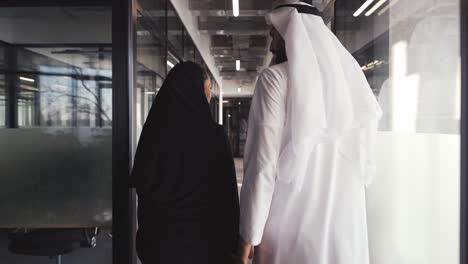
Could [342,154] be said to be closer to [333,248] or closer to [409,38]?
[333,248]

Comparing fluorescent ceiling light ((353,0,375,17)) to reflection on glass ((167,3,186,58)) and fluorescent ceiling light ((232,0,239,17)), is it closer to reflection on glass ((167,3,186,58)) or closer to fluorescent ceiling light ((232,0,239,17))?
reflection on glass ((167,3,186,58))

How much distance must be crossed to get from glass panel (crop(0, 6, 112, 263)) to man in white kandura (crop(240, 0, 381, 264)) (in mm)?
961

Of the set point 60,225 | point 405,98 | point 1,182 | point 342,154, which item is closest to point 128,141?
point 60,225

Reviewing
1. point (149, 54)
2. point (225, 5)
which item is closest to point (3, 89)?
point (149, 54)

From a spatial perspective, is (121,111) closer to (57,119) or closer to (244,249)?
(57,119)

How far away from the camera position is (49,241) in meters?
2.33

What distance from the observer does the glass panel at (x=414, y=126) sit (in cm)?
119

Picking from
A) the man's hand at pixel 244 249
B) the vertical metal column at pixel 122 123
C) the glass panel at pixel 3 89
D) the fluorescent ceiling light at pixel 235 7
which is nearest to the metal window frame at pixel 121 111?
the vertical metal column at pixel 122 123

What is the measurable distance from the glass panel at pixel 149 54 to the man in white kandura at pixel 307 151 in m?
0.96

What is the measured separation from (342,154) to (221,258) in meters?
0.66

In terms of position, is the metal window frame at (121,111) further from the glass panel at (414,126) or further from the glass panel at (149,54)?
the glass panel at (414,126)

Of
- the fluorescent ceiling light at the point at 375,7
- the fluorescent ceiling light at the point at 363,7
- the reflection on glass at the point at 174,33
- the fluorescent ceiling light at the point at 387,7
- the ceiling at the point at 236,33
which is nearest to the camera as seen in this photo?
the fluorescent ceiling light at the point at 387,7

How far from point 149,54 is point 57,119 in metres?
0.85

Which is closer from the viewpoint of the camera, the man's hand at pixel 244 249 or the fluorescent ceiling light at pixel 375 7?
the man's hand at pixel 244 249
